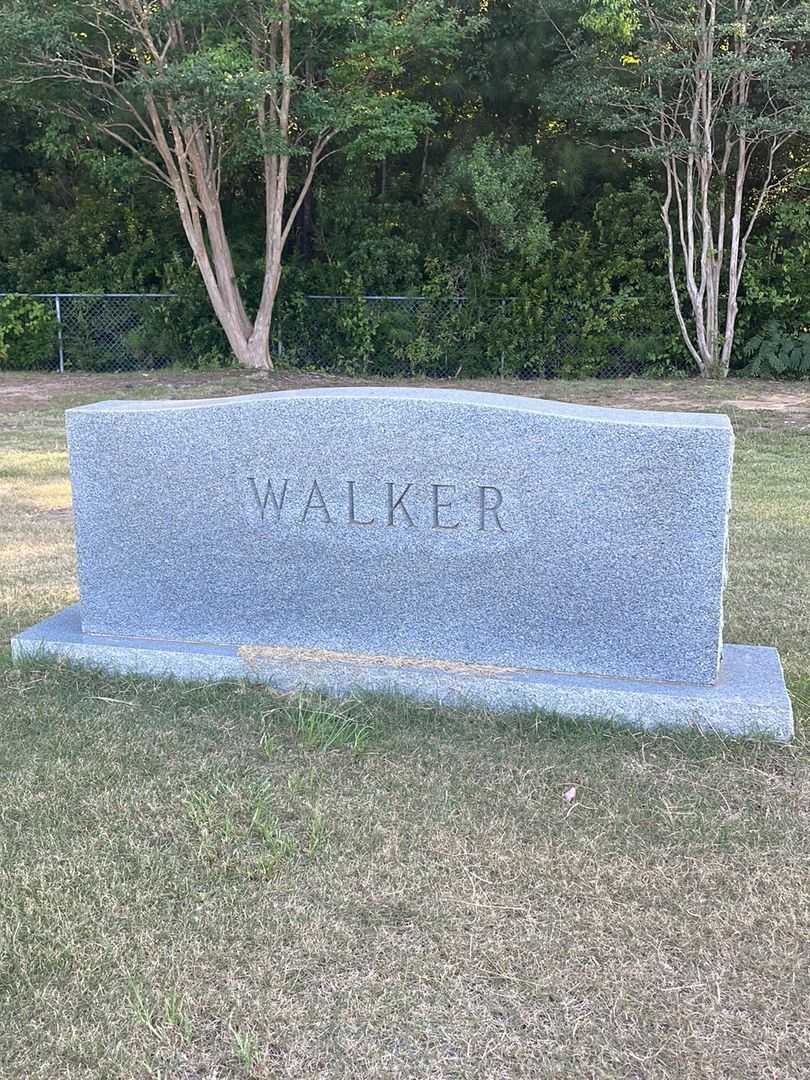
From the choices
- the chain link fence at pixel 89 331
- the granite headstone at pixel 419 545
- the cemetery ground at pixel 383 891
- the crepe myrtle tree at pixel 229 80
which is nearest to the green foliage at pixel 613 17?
the crepe myrtle tree at pixel 229 80

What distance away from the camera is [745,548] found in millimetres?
6371

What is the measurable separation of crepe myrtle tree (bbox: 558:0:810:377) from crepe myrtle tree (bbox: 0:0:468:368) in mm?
2175

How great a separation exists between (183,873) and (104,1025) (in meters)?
0.57

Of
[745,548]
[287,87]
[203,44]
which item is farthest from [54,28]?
[745,548]

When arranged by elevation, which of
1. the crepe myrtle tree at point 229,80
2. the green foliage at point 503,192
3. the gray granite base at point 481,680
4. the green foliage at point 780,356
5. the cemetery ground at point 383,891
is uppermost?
the crepe myrtle tree at point 229,80

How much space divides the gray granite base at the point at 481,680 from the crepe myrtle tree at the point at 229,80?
407 inches

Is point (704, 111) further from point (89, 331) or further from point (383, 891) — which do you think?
point (383, 891)

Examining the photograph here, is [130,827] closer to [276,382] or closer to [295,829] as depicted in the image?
[295,829]

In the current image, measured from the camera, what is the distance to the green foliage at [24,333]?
680 inches

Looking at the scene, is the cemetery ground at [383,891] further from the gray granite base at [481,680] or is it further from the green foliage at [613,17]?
the green foliage at [613,17]

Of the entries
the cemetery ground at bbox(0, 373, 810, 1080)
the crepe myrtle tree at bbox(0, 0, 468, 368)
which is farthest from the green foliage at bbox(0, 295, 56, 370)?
the cemetery ground at bbox(0, 373, 810, 1080)

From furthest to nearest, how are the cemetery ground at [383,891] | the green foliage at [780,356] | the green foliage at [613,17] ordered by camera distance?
the green foliage at [780,356], the green foliage at [613,17], the cemetery ground at [383,891]

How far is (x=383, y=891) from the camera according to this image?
2725 millimetres

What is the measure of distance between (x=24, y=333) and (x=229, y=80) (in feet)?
21.1
